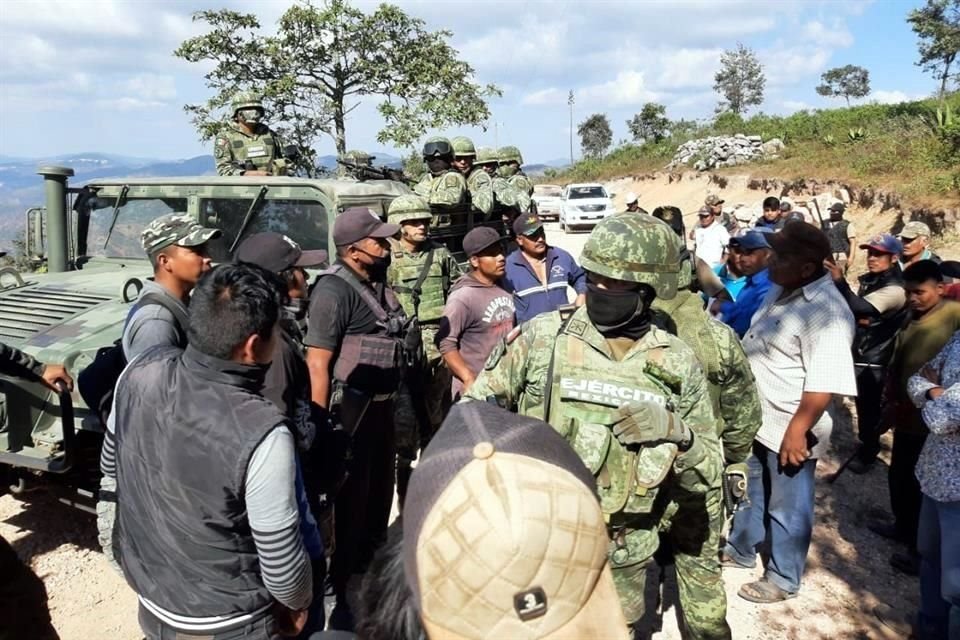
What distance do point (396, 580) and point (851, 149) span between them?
62.1 feet

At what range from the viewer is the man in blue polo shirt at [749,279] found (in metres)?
3.51

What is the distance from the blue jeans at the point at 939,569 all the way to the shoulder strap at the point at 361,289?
2247 mm

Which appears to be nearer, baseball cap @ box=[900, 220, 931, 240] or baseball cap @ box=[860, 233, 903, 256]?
baseball cap @ box=[860, 233, 903, 256]

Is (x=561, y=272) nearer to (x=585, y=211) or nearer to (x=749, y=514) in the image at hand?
(x=749, y=514)

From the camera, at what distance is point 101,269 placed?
4.48 meters

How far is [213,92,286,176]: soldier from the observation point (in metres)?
5.66

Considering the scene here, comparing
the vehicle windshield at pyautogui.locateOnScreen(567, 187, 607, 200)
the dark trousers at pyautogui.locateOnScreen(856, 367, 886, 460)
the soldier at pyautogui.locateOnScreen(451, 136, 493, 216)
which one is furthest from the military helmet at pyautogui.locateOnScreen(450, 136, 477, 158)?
the vehicle windshield at pyautogui.locateOnScreen(567, 187, 607, 200)

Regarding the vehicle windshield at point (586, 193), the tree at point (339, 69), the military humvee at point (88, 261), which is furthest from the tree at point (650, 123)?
the military humvee at point (88, 261)

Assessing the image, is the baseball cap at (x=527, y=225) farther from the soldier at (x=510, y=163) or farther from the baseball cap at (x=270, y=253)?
the soldier at (x=510, y=163)

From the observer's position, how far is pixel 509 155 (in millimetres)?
7672

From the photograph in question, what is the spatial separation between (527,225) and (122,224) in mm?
2761

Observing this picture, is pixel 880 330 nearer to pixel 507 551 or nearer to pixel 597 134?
pixel 507 551

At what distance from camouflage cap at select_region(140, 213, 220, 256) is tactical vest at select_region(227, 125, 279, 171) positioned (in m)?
3.42

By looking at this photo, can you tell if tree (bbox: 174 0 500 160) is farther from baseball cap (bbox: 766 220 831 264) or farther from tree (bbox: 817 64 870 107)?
tree (bbox: 817 64 870 107)
